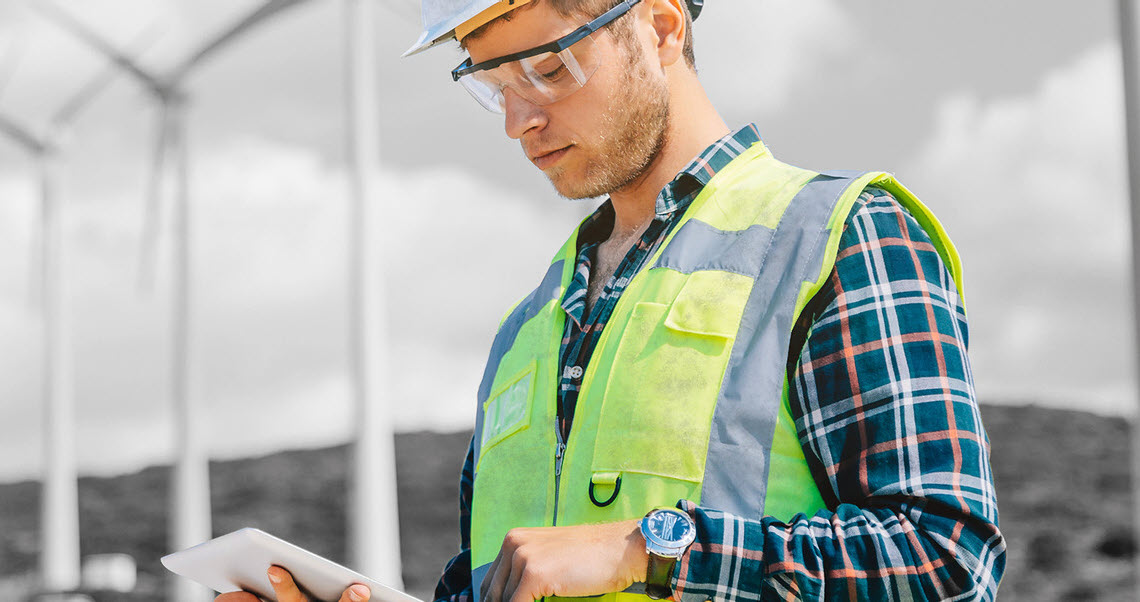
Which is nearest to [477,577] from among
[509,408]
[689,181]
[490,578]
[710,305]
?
[509,408]

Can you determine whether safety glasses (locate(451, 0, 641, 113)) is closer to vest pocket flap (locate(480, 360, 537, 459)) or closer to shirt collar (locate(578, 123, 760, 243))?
shirt collar (locate(578, 123, 760, 243))

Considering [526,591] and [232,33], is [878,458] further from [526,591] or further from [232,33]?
[232,33]

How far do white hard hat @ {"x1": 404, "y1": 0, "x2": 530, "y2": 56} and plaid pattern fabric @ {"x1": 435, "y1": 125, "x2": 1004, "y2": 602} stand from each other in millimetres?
961

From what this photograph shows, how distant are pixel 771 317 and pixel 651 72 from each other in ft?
2.69

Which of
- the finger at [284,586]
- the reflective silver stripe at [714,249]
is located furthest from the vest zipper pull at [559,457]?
the finger at [284,586]

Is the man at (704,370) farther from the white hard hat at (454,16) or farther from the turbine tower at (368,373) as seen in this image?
the turbine tower at (368,373)

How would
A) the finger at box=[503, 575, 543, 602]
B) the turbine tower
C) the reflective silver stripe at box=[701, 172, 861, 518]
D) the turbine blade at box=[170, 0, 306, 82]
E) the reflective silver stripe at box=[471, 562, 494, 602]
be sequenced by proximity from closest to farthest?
1. the finger at box=[503, 575, 543, 602]
2. the reflective silver stripe at box=[701, 172, 861, 518]
3. the reflective silver stripe at box=[471, 562, 494, 602]
4. the turbine tower
5. the turbine blade at box=[170, 0, 306, 82]

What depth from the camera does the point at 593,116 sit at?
307 centimetres

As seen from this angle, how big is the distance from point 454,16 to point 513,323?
0.83m

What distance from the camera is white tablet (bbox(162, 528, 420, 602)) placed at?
2590mm

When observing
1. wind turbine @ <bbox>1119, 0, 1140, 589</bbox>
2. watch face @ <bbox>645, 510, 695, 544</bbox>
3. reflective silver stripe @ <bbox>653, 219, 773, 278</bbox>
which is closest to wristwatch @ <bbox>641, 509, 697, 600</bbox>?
watch face @ <bbox>645, 510, 695, 544</bbox>

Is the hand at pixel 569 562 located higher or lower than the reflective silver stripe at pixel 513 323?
lower

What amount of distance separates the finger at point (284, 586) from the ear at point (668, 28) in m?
1.43

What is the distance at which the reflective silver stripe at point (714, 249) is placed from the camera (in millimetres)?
2668
